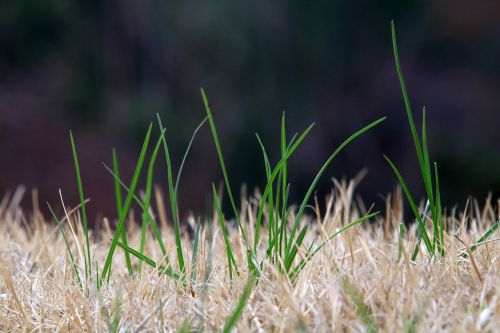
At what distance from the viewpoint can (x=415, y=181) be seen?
34.1ft

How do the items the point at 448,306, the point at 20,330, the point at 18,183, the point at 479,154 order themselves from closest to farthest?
the point at 448,306 → the point at 20,330 → the point at 479,154 → the point at 18,183

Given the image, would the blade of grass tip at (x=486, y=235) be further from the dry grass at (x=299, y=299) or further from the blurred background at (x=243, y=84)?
the blurred background at (x=243, y=84)

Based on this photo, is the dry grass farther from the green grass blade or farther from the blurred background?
the blurred background

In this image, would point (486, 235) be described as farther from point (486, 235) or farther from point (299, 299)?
point (299, 299)

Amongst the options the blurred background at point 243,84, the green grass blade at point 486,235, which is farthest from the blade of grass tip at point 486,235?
the blurred background at point 243,84

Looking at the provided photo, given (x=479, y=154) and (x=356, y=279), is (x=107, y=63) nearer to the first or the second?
(x=479, y=154)

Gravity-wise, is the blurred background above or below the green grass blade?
below

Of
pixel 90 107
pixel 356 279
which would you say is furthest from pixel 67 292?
pixel 90 107

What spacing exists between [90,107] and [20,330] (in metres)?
10.1

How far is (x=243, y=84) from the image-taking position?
11.1m

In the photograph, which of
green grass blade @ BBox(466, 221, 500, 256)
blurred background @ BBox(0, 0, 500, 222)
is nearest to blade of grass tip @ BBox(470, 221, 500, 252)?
green grass blade @ BBox(466, 221, 500, 256)

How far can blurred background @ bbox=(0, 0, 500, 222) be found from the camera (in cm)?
1070

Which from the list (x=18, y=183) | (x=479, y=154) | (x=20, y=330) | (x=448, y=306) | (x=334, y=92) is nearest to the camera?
(x=448, y=306)

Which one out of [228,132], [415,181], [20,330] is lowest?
[415,181]
